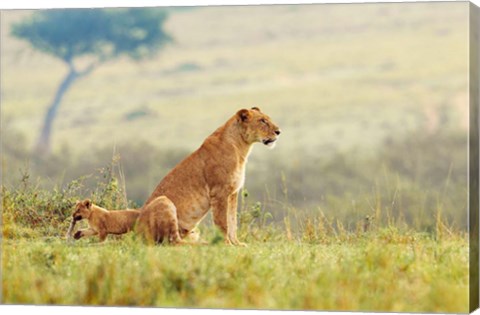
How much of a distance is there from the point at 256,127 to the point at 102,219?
150 cm

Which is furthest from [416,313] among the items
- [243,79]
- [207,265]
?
[243,79]

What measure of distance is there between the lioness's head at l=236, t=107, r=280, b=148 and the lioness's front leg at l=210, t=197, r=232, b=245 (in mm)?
582

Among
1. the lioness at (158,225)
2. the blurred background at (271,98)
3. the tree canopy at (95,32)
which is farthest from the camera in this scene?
the blurred background at (271,98)

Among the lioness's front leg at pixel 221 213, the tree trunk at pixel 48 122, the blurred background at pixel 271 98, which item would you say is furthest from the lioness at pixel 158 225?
the tree trunk at pixel 48 122

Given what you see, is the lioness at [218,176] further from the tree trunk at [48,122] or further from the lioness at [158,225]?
the tree trunk at [48,122]

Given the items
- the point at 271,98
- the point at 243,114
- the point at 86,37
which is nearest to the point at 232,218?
the point at 243,114

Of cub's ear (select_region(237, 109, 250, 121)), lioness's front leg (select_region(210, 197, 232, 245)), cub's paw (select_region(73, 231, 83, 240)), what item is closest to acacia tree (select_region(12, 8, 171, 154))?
cub's ear (select_region(237, 109, 250, 121))

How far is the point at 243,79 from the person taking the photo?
730 inches

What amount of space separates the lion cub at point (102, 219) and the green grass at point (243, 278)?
0.73 m

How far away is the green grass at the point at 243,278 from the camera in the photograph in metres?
10.3

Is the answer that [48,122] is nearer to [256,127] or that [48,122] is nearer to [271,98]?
[256,127]

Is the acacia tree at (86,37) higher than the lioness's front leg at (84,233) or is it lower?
higher

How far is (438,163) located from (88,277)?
718 cm

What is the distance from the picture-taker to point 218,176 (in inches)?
492
